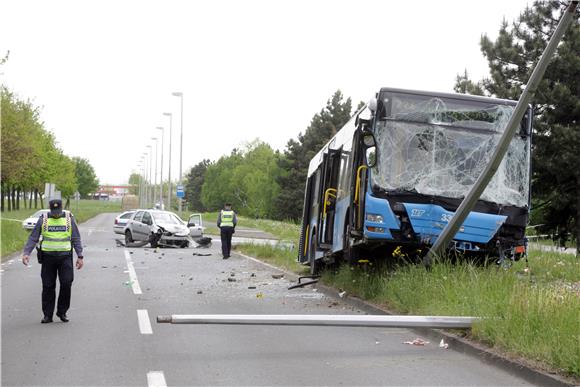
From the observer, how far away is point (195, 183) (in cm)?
16788

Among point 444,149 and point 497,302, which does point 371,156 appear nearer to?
point 444,149

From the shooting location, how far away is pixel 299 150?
83.2 m

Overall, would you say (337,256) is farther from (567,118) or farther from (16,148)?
(16,148)

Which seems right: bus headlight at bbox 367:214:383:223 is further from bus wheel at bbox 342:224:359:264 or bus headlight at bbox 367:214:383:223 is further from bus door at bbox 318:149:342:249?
bus door at bbox 318:149:342:249

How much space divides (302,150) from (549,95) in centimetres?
5859

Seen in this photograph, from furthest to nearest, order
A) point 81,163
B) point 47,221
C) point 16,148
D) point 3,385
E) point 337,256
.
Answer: point 81,163 → point 16,148 → point 337,256 → point 47,221 → point 3,385

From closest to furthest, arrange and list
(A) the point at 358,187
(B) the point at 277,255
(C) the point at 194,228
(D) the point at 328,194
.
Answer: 1. (A) the point at 358,187
2. (D) the point at 328,194
3. (B) the point at 277,255
4. (C) the point at 194,228

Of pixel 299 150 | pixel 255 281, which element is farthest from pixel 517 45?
pixel 299 150

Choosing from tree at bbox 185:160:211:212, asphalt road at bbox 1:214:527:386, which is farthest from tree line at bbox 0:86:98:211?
tree at bbox 185:160:211:212

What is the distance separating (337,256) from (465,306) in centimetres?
601

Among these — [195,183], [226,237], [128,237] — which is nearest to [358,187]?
[226,237]

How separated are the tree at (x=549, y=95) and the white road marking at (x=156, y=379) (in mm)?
19492

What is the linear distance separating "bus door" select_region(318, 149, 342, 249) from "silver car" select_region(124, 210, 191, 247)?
54.0 ft

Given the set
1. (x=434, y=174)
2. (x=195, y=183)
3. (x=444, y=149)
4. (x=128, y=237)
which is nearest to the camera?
(x=434, y=174)
